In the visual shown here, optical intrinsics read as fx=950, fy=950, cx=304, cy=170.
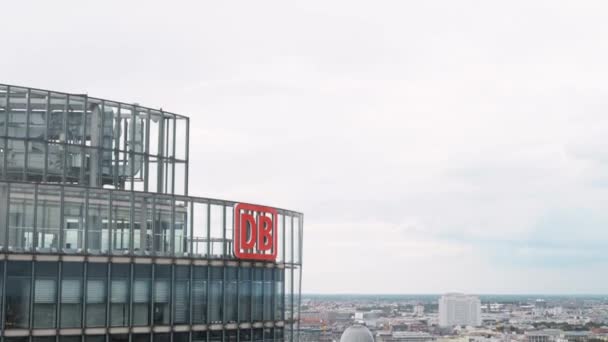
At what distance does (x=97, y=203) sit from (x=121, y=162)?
1310 cm

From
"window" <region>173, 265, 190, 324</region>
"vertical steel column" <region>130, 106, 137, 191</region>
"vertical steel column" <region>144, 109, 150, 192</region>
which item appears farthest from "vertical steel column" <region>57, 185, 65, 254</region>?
"vertical steel column" <region>144, 109, 150, 192</region>

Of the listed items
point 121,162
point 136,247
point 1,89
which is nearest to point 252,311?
point 136,247

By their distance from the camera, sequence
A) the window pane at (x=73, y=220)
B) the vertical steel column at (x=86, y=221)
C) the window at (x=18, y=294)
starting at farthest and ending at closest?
1. the vertical steel column at (x=86, y=221)
2. the window pane at (x=73, y=220)
3. the window at (x=18, y=294)

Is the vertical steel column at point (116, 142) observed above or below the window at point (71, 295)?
above

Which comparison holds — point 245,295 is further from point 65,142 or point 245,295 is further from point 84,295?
point 65,142

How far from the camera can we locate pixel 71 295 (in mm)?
57438

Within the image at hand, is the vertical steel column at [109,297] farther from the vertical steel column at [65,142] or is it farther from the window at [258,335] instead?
the window at [258,335]

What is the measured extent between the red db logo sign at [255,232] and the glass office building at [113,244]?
54 centimetres

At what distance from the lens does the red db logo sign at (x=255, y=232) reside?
66500mm

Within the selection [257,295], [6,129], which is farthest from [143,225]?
[6,129]

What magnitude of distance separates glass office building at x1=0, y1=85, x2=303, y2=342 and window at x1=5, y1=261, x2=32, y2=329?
59 mm

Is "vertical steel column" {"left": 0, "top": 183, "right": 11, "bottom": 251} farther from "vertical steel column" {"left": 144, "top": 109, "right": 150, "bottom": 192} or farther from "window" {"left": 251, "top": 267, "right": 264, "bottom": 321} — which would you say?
"window" {"left": 251, "top": 267, "right": 264, "bottom": 321}

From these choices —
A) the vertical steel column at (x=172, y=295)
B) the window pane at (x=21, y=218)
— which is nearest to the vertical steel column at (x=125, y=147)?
the vertical steel column at (x=172, y=295)

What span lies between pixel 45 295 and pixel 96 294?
3.23m
